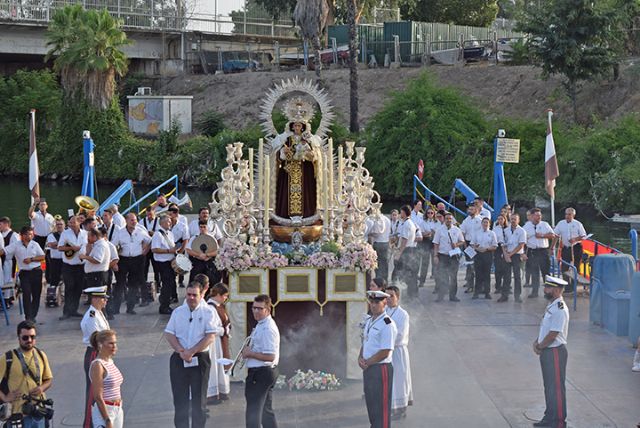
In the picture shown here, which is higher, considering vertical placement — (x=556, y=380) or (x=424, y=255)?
(x=424, y=255)

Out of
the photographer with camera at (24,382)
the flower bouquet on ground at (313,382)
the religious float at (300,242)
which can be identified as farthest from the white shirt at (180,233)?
the photographer with camera at (24,382)

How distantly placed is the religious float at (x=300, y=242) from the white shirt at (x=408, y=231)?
10.4 ft

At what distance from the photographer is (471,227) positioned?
17.8 meters

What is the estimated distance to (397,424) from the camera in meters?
10.9

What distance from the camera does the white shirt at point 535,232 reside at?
17.5m

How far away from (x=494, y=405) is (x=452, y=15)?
162 ft

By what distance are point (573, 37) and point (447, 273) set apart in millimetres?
21541

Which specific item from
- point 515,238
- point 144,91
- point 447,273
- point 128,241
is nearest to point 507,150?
point 515,238

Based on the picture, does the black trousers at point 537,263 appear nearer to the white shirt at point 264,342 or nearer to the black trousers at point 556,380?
the black trousers at point 556,380

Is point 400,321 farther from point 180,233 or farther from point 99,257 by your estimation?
point 180,233

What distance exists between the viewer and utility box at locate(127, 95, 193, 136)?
47.4m

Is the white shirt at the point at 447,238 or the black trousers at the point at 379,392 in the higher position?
the white shirt at the point at 447,238

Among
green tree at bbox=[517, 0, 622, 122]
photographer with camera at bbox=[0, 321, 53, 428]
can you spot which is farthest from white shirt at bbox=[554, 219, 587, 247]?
green tree at bbox=[517, 0, 622, 122]

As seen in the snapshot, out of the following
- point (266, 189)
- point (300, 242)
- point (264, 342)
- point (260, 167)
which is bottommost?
point (264, 342)
